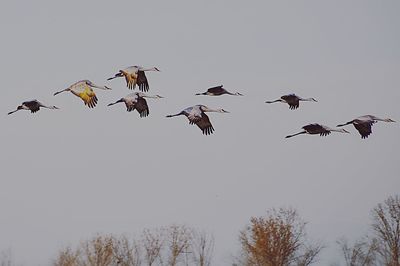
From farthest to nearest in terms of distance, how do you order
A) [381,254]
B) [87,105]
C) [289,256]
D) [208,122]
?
[381,254] < [289,256] < [208,122] < [87,105]

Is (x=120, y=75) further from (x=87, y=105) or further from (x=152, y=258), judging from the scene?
(x=152, y=258)

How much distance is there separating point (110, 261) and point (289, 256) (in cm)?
1129

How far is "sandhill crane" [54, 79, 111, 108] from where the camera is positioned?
21234mm

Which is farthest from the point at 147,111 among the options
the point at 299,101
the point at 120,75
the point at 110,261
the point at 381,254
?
the point at 381,254

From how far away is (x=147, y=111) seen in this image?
2311 centimetres

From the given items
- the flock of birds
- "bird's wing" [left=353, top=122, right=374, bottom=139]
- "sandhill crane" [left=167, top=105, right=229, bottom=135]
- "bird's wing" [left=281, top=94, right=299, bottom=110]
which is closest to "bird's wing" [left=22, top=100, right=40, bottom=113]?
the flock of birds

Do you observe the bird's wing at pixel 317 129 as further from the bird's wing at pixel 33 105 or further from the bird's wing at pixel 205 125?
the bird's wing at pixel 33 105

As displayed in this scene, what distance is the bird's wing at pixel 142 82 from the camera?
914 inches

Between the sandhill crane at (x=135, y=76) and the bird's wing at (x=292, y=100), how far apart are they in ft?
12.1

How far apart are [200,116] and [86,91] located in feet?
9.90

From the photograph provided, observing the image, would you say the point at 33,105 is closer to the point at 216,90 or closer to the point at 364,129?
the point at 216,90

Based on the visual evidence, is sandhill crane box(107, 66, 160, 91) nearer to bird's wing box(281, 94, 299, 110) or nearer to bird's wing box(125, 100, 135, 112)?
bird's wing box(125, 100, 135, 112)

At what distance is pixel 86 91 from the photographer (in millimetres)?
21469

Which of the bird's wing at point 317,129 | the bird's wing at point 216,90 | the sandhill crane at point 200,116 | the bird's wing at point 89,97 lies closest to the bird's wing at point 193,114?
the sandhill crane at point 200,116
